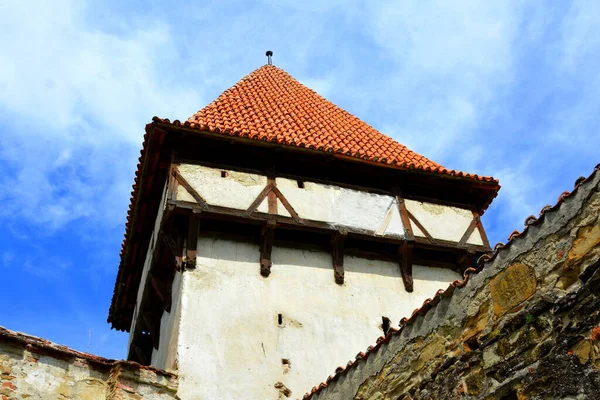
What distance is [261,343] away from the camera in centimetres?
961

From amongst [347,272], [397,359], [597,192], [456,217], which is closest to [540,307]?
[597,192]

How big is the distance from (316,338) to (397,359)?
386cm

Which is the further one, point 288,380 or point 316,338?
point 316,338

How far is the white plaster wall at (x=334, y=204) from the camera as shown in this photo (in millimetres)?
10664


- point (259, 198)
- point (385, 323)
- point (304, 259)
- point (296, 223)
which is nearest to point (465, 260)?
point (385, 323)

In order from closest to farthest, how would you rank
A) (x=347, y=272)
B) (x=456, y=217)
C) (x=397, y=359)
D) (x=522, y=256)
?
1. (x=522, y=256)
2. (x=397, y=359)
3. (x=347, y=272)
4. (x=456, y=217)

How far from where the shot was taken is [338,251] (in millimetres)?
10836

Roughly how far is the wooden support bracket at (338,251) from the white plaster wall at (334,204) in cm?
16

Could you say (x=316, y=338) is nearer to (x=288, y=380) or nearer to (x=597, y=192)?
(x=288, y=380)

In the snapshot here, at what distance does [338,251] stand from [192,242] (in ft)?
7.55

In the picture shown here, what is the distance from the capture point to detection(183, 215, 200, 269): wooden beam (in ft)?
32.7

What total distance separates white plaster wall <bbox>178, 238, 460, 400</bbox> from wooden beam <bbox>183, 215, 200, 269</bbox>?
0.49 ft

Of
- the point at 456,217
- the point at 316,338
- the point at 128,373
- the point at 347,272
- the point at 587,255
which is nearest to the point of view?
the point at 587,255

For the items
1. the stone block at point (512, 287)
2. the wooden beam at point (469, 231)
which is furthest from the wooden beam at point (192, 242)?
the stone block at point (512, 287)
